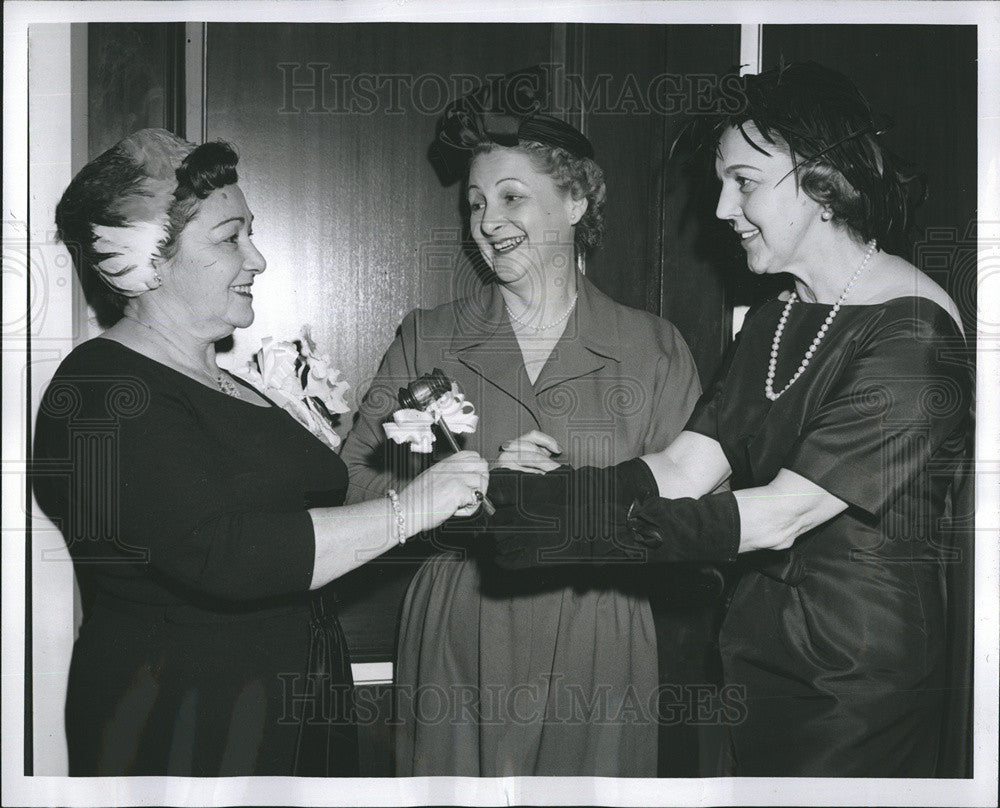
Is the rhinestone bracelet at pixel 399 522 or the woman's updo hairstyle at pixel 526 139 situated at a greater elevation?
the woman's updo hairstyle at pixel 526 139

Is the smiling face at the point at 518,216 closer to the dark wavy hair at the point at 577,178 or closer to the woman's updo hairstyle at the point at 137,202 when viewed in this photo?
the dark wavy hair at the point at 577,178

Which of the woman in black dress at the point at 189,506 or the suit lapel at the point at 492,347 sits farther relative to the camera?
the suit lapel at the point at 492,347

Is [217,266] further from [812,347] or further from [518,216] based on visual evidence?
[812,347]

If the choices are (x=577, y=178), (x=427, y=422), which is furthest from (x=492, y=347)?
(x=577, y=178)

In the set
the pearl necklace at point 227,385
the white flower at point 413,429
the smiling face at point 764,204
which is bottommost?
the white flower at point 413,429

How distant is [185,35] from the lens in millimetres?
1227

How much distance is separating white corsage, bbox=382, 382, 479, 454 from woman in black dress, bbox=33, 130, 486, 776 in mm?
47

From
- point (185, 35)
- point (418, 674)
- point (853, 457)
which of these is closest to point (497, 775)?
point (418, 674)

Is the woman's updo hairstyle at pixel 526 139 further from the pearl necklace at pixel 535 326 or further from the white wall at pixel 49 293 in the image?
the white wall at pixel 49 293

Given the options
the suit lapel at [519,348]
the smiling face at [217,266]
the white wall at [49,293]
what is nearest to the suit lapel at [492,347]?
the suit lapel at [519,348]

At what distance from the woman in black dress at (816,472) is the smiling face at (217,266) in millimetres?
410

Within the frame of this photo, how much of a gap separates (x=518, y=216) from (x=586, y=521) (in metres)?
0.41

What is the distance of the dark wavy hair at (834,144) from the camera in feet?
3.88

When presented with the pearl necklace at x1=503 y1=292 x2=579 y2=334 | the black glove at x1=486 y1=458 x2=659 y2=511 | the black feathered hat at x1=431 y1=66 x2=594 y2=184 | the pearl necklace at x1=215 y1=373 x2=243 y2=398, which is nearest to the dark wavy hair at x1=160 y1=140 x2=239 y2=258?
the pearl necklace at x1=215 y1=373 x2=243 y2=398
